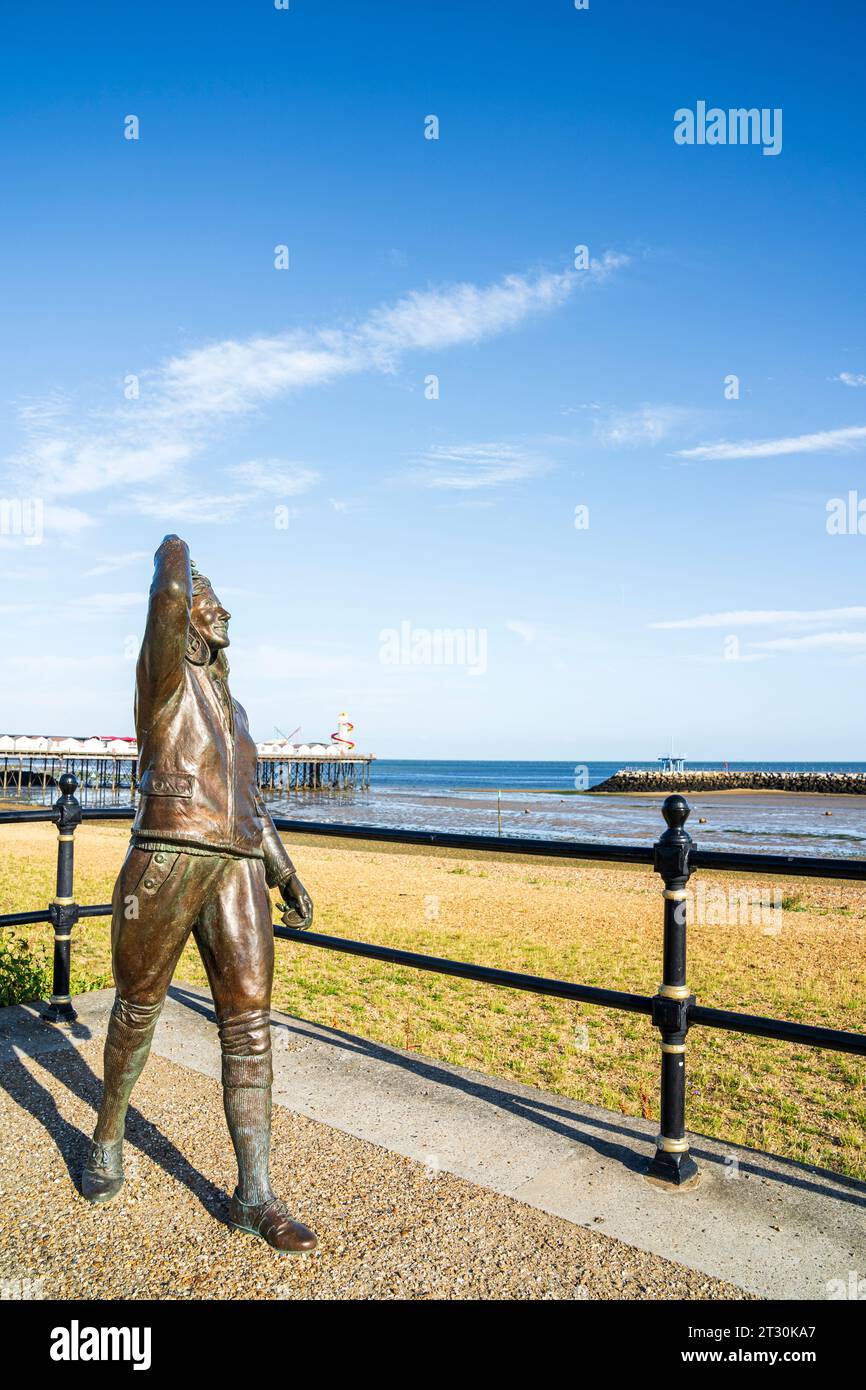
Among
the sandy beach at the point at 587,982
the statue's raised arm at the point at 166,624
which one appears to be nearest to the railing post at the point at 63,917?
the sandy beach at the point at 587,982

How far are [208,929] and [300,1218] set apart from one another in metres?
0.96

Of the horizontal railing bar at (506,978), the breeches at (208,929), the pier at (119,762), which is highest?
the breeches at (208,929)

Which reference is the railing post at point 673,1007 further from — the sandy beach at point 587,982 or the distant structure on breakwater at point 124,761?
the distant structure on breakwater at point 124,761

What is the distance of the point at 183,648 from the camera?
2984 mm

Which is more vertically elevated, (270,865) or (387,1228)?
(270,865)

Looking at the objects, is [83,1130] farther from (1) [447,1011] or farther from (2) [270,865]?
(1) [447,1011]

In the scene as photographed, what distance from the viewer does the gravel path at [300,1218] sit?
8.98 feet

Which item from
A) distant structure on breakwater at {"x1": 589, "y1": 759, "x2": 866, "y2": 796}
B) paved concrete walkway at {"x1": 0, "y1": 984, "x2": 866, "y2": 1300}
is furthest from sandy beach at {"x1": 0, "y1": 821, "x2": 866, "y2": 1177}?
distant structure on breakwater at {"x1": 589, "y1": 759, "x2": 866, "y2": 796}

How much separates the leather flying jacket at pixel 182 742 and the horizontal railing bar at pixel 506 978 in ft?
2.61

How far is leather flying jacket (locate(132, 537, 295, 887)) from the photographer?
115 inches
